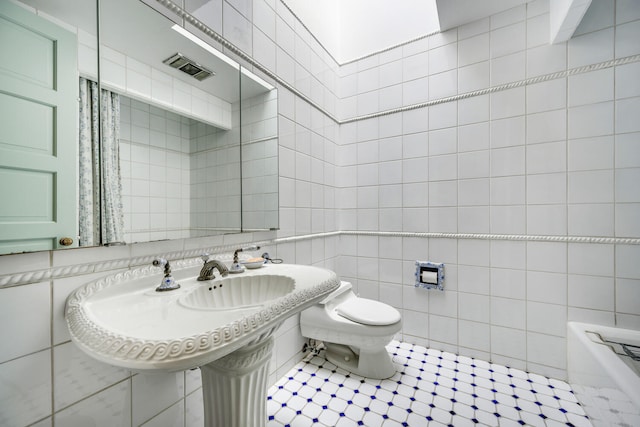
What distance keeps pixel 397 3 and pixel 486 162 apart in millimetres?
1423

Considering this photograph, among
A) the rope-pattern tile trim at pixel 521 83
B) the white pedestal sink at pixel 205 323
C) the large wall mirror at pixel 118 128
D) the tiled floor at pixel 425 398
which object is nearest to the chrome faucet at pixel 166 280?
the white pedestal sink at pixel 205 323

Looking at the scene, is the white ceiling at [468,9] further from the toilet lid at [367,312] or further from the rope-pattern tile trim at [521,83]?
the toilet lid at [367,312]

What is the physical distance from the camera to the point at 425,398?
1.42 m

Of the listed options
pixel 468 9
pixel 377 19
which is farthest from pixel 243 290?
pixel 377 19

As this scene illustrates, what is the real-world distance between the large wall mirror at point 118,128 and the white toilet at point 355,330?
752 millimetres

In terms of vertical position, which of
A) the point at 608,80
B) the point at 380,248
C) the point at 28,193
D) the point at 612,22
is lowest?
the point at 380,248

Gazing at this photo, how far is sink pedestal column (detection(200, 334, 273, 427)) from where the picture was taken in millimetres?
801

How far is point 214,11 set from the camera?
3.92 feet

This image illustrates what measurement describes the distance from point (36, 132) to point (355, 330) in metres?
1.50

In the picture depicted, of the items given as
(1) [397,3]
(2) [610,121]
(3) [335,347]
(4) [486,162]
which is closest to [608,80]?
(2) [610,121]

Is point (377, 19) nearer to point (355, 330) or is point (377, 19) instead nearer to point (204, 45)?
point (204, 45)

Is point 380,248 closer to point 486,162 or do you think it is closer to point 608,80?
point 486,162

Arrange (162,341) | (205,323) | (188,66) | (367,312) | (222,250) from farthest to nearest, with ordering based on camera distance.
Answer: (367,312)
(222,250)
(188,66)
(205,323)
(162,341)

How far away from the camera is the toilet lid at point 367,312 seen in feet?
4.76
